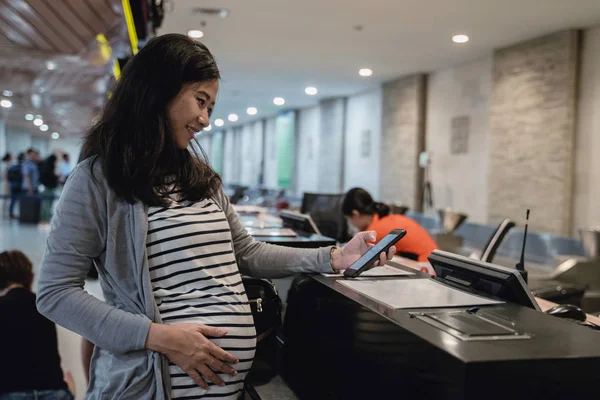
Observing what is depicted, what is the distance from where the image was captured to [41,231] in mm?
10859

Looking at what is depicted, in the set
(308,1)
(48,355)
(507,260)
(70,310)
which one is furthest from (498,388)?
(507,260)

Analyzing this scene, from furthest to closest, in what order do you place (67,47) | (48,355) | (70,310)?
1. (67,47)
2. (48,355)
3. (70,310)

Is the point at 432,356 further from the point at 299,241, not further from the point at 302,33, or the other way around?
the point at 302,33

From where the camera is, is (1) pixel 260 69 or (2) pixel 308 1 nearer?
(2) pixel 308 1

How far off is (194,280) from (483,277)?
0.71m

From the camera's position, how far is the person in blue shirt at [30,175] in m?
12.4

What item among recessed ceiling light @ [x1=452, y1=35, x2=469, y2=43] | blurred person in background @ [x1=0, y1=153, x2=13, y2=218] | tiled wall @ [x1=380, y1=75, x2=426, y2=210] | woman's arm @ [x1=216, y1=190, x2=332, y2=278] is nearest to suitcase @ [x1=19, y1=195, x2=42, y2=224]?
blurred person in background @ [x1=0, y1=153, x2=13, y2=218]

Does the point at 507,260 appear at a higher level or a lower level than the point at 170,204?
Answer: lower

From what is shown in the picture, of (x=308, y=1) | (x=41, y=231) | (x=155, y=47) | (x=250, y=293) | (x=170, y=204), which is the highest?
(x=308, y=1)

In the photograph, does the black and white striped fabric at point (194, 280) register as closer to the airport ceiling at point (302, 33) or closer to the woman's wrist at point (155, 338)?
the woman's wrist at point (155, 338)

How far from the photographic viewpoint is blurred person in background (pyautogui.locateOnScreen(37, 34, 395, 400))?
127 centimetres

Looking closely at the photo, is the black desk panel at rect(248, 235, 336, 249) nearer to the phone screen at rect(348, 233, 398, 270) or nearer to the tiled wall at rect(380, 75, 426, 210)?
the phone screen at rect(348, 233, 398, 270)

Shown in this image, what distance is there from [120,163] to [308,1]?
205 inches

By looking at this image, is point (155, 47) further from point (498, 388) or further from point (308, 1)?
point (308, 1)
